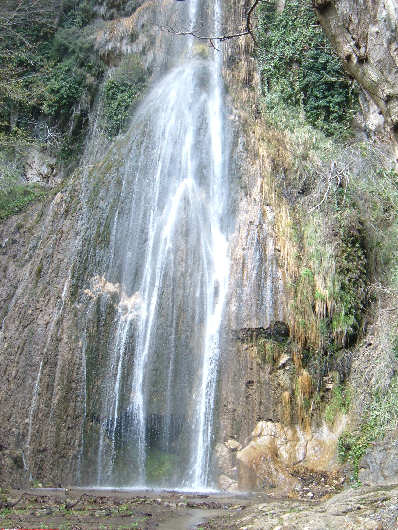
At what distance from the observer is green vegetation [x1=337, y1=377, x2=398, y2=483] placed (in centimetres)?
796

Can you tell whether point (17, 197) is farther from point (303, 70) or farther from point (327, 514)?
point (327, 514)

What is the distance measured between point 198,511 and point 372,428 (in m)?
2.91

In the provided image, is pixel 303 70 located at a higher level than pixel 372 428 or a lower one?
higher

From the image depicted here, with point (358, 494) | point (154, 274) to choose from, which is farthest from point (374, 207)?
point (358, 494)

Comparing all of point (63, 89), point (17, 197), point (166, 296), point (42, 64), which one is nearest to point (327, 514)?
point (166, 296)

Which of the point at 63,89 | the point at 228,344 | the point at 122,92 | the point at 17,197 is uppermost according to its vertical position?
the point at 63,89

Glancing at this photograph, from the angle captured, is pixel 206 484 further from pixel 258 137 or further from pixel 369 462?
pixel 258 137

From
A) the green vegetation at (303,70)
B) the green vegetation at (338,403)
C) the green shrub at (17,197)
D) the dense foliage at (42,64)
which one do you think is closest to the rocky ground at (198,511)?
the green vegetation at (338,403)

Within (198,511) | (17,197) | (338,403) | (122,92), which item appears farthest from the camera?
(122,92)

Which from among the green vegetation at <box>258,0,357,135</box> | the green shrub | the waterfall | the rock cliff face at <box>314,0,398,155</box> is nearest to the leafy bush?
the green shrub

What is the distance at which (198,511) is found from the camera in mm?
7234

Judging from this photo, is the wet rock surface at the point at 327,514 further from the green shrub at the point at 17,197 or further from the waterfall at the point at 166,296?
the green shrub at the point at 17,197

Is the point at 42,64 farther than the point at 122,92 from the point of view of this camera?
Yes

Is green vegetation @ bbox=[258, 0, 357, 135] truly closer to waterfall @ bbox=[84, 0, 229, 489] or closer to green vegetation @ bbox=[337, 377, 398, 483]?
waterfall @ bbox=[84, 0, 229, 489]
